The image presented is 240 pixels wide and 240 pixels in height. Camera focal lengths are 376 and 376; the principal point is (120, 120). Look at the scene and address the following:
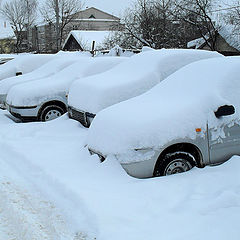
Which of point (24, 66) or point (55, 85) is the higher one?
point (55, 85)

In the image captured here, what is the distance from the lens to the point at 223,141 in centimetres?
513

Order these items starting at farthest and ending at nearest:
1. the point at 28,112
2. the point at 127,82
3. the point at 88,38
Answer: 1. the point at 88,38
2. the point at 28,112
3. the point at 127,82

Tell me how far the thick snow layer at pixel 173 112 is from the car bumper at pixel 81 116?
1.78 metres

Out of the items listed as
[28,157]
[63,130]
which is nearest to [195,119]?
[28,157]

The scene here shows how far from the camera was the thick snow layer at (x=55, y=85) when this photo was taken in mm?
9180

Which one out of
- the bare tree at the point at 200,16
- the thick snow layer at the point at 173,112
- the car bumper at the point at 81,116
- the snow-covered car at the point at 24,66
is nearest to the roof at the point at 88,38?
the bare tree at the point at 200,16

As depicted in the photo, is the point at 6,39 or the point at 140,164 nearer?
the point at 140,164

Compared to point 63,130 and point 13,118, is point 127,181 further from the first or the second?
point 13,118

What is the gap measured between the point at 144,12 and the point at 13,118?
1800 centimetres

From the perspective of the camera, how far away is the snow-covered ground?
3746 millimetres

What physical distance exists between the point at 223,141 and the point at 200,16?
2081 centimetres

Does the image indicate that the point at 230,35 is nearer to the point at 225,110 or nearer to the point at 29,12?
the point at 225,110

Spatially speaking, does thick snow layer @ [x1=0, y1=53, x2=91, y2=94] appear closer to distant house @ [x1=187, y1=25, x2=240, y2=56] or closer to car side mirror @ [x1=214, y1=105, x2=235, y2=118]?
car side mirror @ [x1=214, y1=105, x2=235, y2=118]

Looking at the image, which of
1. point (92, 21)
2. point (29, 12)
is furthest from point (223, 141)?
point (92, 21)
